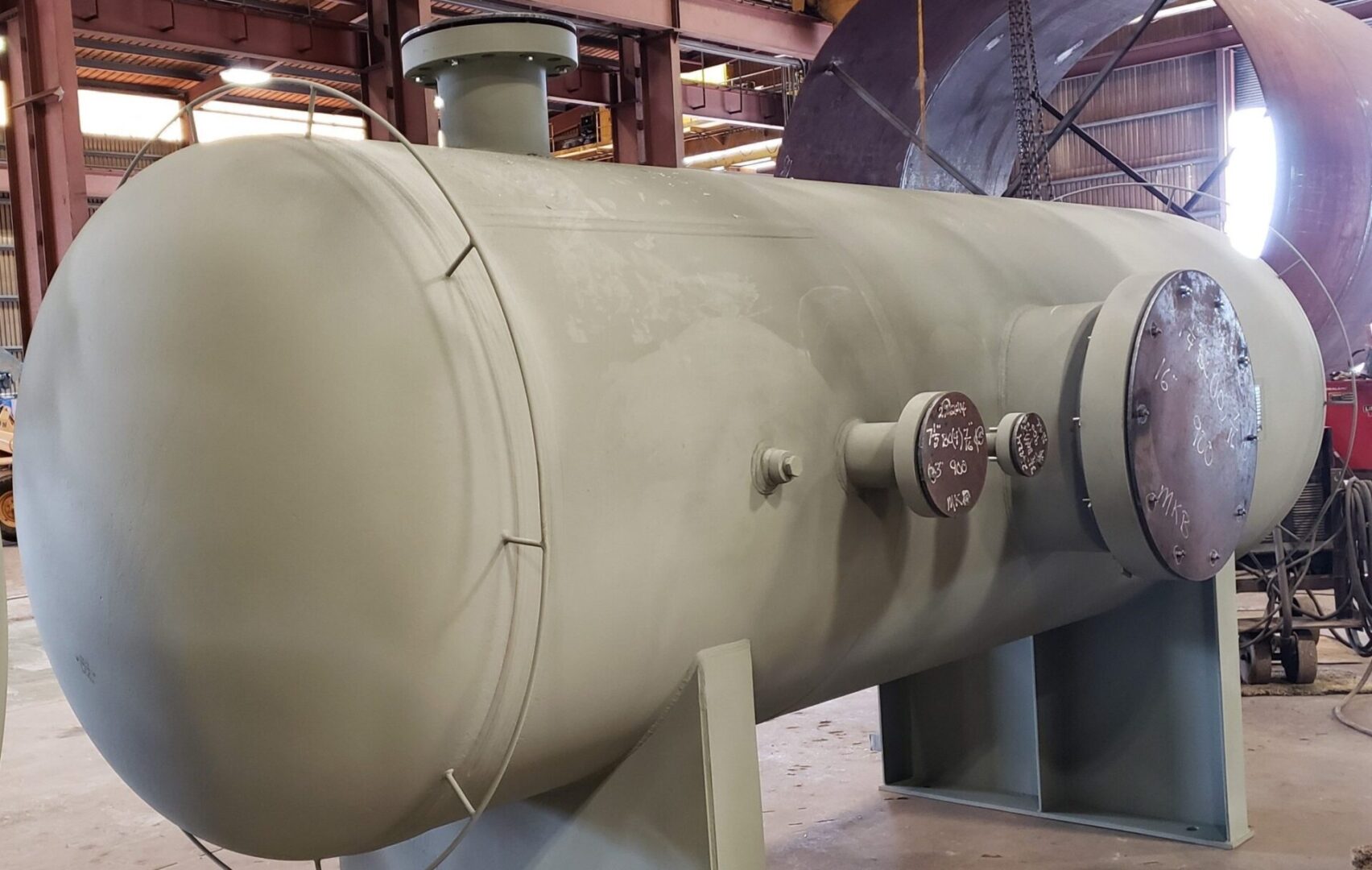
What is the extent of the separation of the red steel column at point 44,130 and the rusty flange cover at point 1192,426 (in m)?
4.57

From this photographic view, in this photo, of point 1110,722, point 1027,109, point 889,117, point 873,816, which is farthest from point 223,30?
point 1110,722

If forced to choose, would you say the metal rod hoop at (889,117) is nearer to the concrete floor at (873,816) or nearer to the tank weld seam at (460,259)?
the concrete floor at (873,816)

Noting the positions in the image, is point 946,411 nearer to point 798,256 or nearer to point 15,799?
point 798,256

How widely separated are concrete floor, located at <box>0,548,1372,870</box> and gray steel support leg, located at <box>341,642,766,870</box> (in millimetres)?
1059

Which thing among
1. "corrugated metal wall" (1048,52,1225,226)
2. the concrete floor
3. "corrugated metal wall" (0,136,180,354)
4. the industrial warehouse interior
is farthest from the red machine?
"corrugated metal wall" (0,136,180,354)

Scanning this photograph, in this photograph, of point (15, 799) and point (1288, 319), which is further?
point (15, 799)

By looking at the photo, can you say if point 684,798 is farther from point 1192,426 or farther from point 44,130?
point 44,130

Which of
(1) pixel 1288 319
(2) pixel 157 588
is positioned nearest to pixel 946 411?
(2) pixel 157 588

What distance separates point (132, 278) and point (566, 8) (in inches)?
188

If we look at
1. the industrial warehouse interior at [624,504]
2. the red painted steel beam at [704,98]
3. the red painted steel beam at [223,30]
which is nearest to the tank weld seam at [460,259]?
the industrial warehouse interior at [624,504]

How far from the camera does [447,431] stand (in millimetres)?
1184

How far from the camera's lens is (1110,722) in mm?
2559

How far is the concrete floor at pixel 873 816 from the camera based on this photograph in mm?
2445

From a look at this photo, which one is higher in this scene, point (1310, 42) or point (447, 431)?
point (1310, 42)
